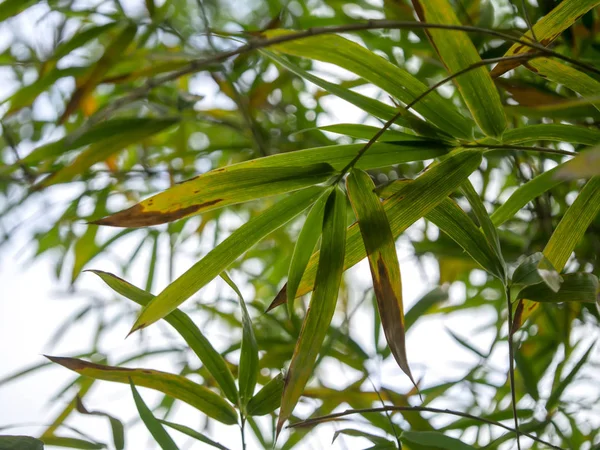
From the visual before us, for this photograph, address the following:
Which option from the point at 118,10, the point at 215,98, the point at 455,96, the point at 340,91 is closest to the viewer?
the point at 340,91

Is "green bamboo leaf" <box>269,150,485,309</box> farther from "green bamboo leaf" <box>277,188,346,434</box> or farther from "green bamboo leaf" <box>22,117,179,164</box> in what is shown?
"green bamboo leaf" <box>22,117,179,164</box>

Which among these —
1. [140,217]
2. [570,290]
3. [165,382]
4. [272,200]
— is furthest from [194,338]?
[272,200]

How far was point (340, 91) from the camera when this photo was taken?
358 mm

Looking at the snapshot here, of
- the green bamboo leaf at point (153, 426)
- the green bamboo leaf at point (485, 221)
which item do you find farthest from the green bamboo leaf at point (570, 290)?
the green bamboo leaf at point (153, 426)

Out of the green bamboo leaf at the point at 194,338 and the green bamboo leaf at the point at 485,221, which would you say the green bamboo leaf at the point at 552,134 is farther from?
the green bamboo leaf at the point at 194,338

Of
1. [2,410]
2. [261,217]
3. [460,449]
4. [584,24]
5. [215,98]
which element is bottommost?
[460,449]

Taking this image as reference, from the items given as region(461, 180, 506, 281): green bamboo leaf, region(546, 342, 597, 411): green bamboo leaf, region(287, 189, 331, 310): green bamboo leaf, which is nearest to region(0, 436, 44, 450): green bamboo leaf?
region(287, 189, 331, 310): green bamboo leaf

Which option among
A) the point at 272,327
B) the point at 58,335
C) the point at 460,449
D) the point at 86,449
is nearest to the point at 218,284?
the point at 272,327

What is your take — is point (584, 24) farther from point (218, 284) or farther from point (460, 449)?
point (218, 284)

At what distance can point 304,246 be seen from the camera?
39cm

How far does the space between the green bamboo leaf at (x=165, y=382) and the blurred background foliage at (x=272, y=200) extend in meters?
0.04

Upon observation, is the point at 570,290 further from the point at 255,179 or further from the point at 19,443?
the point at 19,443

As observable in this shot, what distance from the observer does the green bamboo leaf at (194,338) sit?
1.35ft

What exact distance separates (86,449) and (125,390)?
1.38 ft
